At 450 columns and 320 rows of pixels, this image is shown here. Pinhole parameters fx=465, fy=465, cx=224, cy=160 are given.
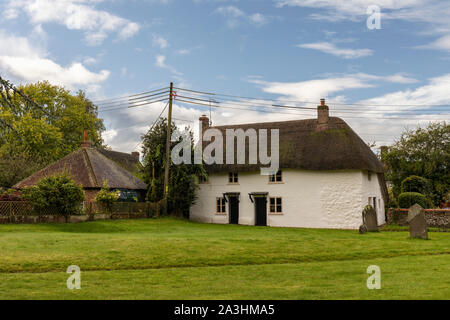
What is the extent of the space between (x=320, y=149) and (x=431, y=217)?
8759mm

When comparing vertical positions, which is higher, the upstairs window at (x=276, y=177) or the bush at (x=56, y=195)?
the upstairs window at (x=276, y=177)

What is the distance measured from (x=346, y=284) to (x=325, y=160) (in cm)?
2294

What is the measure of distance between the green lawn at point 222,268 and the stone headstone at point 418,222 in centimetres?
92

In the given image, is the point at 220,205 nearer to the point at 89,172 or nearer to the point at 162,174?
the point at 162,174

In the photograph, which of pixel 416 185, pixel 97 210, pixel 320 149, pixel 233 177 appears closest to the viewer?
pixel 97 210

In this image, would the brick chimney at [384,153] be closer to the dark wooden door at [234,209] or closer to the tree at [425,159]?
the tree at [425,159]

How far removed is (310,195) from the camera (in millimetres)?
33844

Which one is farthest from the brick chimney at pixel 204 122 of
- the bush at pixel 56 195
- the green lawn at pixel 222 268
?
the green lawn at pixel 222 268

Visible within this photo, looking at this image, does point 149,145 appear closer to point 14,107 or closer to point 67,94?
point 67,94

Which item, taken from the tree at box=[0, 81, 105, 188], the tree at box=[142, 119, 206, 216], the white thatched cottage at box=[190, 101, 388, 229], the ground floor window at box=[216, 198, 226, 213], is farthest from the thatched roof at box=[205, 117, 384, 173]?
the tree at box=[0, 81, 105, 188]

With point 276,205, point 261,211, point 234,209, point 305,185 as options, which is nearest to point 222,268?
point 305,185

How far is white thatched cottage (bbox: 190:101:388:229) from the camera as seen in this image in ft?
107

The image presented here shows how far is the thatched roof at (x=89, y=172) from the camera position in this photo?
117 feet

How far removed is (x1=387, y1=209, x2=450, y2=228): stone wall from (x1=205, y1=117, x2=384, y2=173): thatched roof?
138 inches
